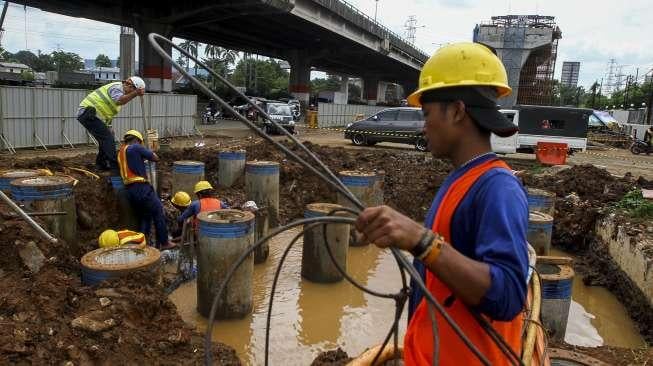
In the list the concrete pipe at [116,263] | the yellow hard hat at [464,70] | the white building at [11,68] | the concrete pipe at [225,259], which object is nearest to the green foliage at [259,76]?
the white building at [11,68]

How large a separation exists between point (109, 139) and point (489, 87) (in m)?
7.07

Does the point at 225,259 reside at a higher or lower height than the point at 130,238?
lower

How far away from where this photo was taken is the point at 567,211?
382 inches

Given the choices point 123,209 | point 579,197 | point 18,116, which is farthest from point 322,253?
point 18,116

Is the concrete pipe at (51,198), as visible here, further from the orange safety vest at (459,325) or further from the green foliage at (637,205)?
the green foliage at (637,205)

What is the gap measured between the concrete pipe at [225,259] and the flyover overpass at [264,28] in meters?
19.2

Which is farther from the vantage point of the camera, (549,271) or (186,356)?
(549,271)

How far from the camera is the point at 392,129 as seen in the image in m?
18.3

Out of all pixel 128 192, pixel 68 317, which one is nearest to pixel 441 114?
pixel 68 317

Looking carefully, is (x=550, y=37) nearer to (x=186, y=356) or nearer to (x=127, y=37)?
(x=127, y=37)

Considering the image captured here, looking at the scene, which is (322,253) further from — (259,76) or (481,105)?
(259,76)

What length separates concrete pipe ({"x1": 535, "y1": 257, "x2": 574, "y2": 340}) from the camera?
184 inches

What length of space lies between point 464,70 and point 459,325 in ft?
2.71

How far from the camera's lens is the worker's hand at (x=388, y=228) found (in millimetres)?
1344
